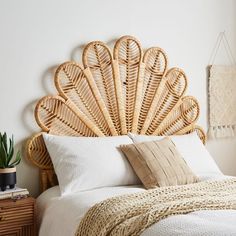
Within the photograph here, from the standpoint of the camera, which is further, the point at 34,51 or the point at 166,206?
the point at 34,51

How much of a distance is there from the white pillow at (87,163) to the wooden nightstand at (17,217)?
24 cm

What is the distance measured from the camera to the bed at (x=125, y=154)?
1.83m

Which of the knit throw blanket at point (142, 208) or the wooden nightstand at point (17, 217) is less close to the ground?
the knit throw blanket at point (142, 208)

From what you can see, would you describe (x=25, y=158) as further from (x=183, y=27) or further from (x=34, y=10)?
(x=183, y=27)

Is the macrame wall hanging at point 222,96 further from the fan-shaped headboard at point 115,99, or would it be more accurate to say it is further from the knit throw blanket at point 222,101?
the fan-shaped headboard at point 115,99

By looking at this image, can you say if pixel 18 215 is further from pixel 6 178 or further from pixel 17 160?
pixel 17 160

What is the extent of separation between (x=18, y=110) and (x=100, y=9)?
1004 mm

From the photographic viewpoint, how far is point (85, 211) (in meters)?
2.04

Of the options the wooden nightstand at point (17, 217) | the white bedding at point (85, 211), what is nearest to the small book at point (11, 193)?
the wooden nightstand at point (17, 217)

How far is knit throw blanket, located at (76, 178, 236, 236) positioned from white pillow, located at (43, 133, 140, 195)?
0.43 m

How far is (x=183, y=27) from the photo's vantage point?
3.39m

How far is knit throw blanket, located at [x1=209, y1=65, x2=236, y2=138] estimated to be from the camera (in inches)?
138

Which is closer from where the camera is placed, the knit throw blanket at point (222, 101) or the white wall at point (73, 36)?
the white wall at point (73, 36)

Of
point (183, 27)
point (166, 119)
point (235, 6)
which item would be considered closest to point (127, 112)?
point (166, 119)
